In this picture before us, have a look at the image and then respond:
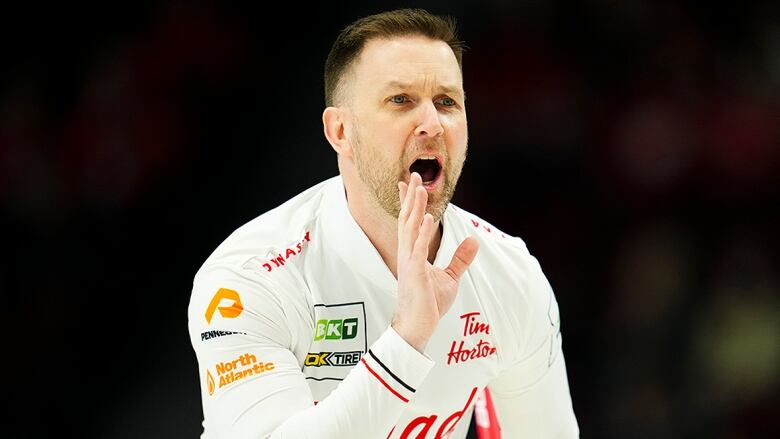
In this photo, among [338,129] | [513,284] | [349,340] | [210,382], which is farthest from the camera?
[513,284]

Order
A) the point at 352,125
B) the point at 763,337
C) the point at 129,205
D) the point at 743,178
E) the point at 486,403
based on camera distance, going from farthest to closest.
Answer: the point at 743,178 → the point at 763,337 → the point at 129,205 → the point at 486,403 → the point at 352,125

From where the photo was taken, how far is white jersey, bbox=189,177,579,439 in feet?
9.64

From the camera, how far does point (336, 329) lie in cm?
339

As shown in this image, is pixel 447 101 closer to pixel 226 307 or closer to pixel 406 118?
pixel 406 118

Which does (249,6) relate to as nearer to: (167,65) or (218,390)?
(167,65)

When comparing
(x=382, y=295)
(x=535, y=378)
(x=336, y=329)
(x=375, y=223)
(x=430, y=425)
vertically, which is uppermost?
(x=375, y=223)

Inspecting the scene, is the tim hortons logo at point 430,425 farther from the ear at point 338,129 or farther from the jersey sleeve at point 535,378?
the ear at point 338,129

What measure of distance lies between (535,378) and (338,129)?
1.19 meters

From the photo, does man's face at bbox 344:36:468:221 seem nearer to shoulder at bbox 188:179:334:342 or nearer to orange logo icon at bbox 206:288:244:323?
shoulder at bbox 188:179:334:342

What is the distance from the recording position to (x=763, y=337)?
19.4ft

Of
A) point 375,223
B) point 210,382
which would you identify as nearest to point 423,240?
point 375,223

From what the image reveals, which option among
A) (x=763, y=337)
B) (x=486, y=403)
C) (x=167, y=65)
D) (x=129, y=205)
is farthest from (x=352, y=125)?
(x=763, y=337)

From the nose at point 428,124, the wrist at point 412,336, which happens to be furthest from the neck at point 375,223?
the wrist at point 412,336

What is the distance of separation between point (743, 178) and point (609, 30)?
1.26 m
